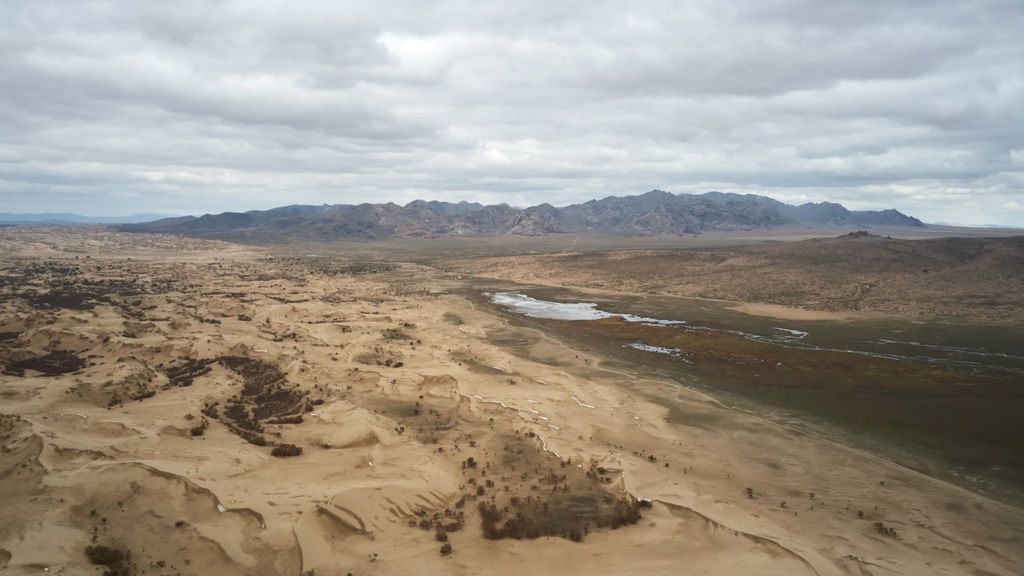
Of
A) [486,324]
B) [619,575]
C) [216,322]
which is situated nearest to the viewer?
[619,575]

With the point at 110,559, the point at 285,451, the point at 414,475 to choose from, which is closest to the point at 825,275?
the point at 414,475

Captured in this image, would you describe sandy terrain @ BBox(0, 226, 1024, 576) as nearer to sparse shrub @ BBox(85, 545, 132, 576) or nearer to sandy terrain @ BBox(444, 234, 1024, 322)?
sparse shrub @ BBox(85, 545, 132, 576)

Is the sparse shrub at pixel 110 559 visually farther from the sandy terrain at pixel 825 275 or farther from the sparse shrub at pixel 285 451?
the sandy terrain at pixel 825 275

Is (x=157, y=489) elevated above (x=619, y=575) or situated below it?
above

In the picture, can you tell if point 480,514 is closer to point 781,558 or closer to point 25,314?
point 781,558

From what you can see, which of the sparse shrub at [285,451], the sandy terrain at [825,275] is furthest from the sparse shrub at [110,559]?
the sandy terrain at [825,275]

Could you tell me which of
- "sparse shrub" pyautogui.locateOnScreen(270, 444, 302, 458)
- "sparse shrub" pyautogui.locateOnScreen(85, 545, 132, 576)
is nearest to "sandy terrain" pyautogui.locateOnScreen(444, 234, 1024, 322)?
"sparse shrub" pyautogui.locateOnScreen(270, 444, 302, 458)

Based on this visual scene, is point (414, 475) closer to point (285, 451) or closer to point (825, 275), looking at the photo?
point (285, 451)

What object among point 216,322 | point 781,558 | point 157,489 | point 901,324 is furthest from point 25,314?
point 901,324
